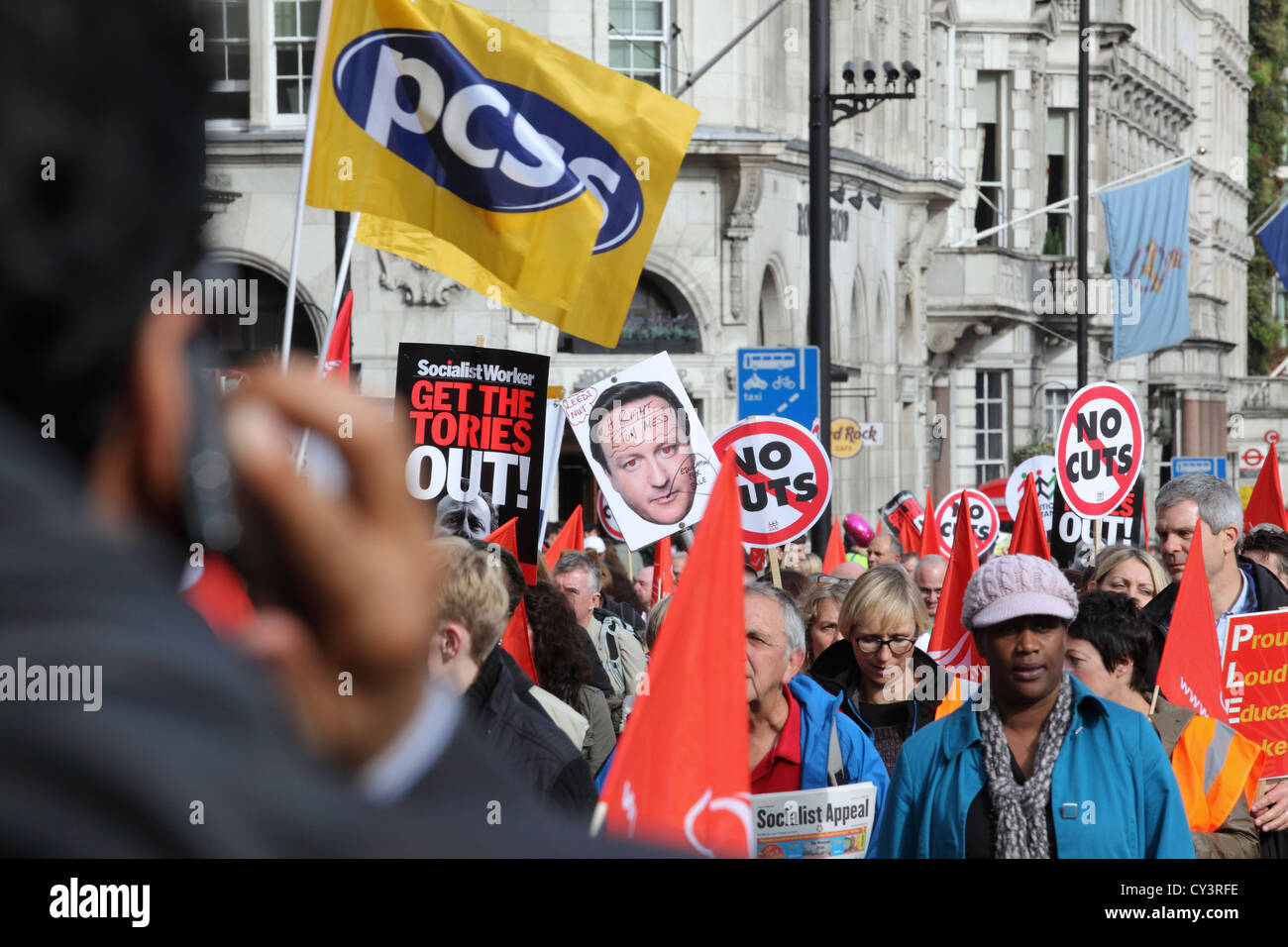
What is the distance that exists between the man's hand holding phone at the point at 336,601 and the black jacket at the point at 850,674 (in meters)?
5.49

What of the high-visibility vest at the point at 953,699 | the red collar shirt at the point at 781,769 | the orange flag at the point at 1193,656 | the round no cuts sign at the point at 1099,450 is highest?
the round no cuts sign at the point at 1099,450

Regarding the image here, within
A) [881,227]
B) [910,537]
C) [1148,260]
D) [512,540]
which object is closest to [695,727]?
[512,540]

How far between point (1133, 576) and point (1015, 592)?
3.52 meters

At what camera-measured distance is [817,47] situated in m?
12.5

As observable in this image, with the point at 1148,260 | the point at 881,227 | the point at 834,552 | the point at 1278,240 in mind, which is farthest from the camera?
the point at 881,227

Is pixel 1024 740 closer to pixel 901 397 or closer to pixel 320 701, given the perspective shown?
pixel 320 701

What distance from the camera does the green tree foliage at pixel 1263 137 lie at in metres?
69.1

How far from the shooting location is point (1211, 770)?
488cm

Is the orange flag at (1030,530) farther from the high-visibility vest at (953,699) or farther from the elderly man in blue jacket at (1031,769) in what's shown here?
the elderly man in blue jacket at (1031,769)

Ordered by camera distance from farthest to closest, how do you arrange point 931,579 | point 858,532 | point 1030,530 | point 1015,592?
point 858,532, point 931,579, point 1030,530, point 1015,592

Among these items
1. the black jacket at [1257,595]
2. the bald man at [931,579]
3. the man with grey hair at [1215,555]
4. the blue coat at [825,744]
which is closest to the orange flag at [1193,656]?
the black jacket at [1257,595]

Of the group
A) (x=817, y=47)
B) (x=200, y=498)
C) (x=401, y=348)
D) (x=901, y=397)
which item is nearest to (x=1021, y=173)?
(x=901, y=397)

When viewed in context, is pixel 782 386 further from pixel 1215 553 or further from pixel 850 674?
pixel 850 674

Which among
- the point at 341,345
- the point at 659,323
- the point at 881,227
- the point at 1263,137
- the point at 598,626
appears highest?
the point at 1263,137
